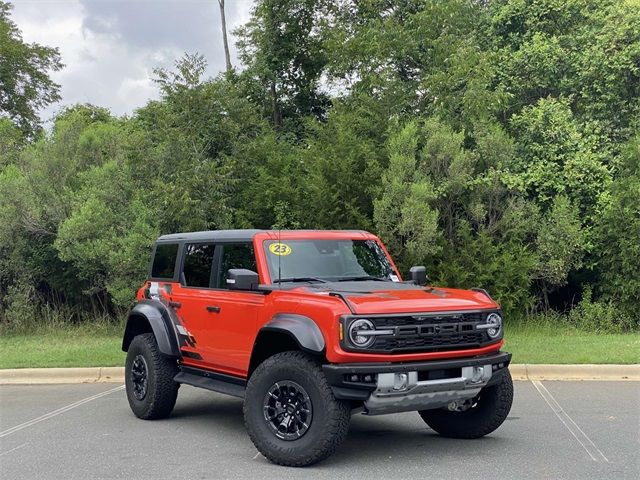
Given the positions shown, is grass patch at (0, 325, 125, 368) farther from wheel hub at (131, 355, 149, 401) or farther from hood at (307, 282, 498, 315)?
hood at (307, 282, 498, 315)

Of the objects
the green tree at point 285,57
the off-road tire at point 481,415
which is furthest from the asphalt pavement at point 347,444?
the green tree at point 285,57

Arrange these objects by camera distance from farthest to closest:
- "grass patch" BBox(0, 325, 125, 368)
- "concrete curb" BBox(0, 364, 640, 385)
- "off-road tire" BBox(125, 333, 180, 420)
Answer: "grass patch" BBox(0, 325, 125, 368), "concrete curb" BBox(0, 364, 640, 385), "off-road tire" BBox(125, 333, 180, 420)

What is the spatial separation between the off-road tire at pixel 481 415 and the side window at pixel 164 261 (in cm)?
325

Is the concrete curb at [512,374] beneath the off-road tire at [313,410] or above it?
beneath

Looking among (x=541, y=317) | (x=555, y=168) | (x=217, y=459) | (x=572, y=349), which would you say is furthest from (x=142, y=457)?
(x=555, y=168)

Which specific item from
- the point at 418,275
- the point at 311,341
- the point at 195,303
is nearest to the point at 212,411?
the point at 195,303

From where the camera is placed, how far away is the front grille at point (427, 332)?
5355 mm

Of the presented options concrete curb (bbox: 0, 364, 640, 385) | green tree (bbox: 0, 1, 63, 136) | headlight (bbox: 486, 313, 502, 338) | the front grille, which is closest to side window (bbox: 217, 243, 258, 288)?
the front grille

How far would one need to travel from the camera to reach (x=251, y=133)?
17.2 meters

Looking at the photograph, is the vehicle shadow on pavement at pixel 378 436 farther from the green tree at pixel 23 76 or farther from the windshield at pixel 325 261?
the green tree at pixel 23 76

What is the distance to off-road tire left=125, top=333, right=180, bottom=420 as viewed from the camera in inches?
287

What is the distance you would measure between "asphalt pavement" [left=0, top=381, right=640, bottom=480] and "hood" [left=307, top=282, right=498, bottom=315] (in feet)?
4.21

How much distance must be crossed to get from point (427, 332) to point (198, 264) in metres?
2.88

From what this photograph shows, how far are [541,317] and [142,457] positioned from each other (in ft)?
34.0
